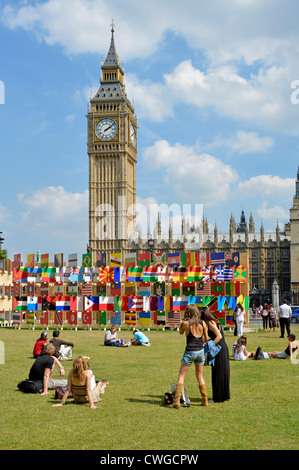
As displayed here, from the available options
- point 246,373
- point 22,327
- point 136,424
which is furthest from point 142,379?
point 22,327

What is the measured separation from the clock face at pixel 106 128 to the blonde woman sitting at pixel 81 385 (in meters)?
77.6

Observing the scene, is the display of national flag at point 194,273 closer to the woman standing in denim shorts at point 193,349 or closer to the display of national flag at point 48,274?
the display of national flag at point 48,274

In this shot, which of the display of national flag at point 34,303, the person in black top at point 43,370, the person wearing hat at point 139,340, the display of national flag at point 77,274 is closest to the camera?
the person in black top at point 43,370

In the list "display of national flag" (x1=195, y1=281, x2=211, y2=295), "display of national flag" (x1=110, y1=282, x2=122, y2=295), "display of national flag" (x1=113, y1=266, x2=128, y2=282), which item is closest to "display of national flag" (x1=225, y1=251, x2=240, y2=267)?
"display of national flag" (x1=195, y1=281, x2=211, y2=295)

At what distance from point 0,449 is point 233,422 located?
3468mm

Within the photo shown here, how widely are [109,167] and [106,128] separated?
6139mm

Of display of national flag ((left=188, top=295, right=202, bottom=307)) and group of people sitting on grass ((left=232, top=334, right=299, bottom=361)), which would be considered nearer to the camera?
group of people sitting on grass ((left=232, top=334, right=299, bottom=361))

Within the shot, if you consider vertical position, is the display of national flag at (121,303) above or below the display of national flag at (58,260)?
below

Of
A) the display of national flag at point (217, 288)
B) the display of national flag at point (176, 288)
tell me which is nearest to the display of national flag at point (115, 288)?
the display of national flag at point (176, 288)

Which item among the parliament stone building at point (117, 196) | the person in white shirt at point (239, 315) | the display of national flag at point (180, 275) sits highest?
the parliament stone building at point (117, 196)

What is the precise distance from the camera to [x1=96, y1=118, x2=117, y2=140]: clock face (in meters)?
85.1

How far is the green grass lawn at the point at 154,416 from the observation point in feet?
23.7

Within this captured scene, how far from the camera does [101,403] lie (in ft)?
32.3

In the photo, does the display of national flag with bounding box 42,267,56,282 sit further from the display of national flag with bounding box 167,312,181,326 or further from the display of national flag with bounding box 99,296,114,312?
the display of national flag with bounding box 167,312,181,326
